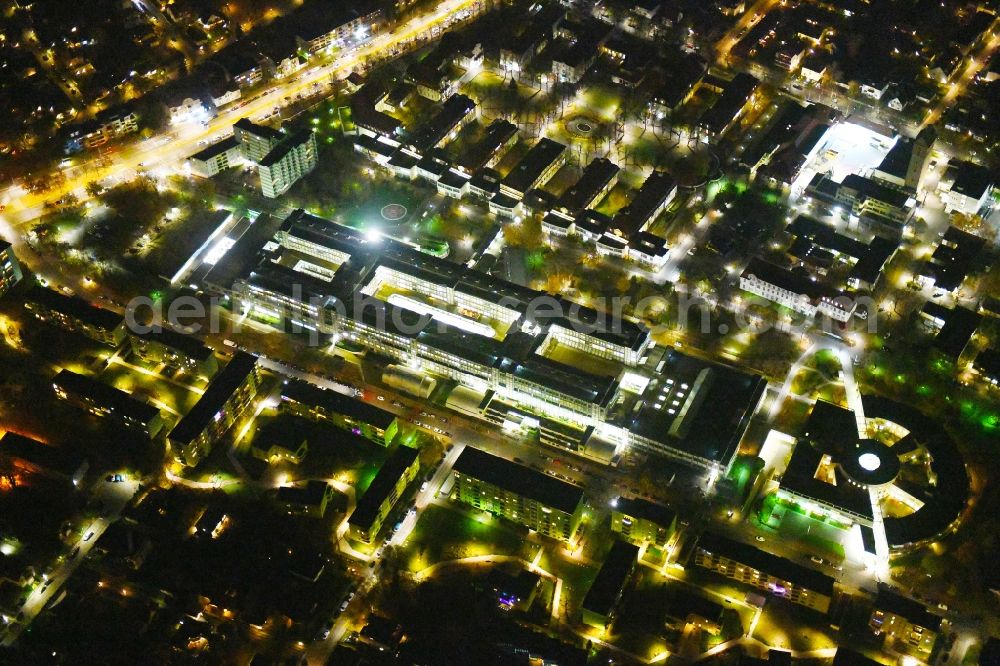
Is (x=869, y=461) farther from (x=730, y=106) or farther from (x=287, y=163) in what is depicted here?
(x=287, y=163)

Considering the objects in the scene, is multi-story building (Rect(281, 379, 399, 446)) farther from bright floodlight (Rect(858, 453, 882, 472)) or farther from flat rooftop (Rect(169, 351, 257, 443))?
bright floodlight (Rect(858, 453, 882, 472))

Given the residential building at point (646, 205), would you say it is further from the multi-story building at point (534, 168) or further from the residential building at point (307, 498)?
the residential building at point (307, 498)

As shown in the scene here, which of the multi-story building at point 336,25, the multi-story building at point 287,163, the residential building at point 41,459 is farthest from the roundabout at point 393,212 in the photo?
the residential building at point 41,459

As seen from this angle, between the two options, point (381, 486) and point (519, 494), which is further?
point (381, 486)

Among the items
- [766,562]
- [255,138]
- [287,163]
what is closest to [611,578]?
[766,562]

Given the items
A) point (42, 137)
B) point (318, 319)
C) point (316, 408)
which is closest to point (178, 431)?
point (316, 408)

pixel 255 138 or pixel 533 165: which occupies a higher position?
pixel 533 165

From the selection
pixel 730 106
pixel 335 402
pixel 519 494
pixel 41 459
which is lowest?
pixel 41 459
